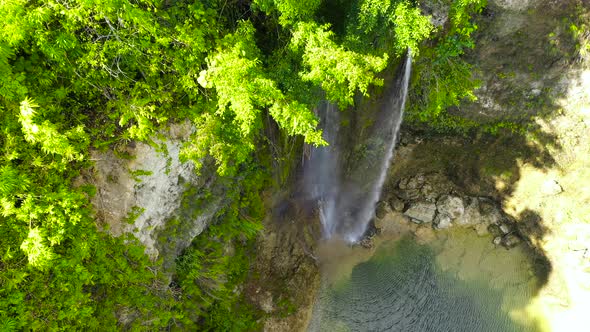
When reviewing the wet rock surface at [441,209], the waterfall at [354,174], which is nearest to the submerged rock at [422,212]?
the wet rock surface at [441,209]

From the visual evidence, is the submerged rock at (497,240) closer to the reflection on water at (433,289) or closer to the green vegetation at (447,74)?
the reflection on water at (433,289)

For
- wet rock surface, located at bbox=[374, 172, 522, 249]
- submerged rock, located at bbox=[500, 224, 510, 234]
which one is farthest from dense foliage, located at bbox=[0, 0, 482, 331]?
submerged rock, located at bbox=[500, 224, 510, 234]

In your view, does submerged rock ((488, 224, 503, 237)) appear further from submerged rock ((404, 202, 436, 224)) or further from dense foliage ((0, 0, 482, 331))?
dense foliage ((0, 0, 482, 331))

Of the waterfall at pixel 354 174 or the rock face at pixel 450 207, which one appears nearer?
the waterfall at pixel 354 174

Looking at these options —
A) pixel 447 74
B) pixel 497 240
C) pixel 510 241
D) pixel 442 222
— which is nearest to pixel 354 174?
pixel 442 222

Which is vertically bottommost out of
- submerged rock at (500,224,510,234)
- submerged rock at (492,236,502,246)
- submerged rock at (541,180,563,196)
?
submerged rock at (492,236,502,246)

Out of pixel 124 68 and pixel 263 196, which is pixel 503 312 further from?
pixel 124 68

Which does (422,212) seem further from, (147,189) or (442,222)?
(147,189)
